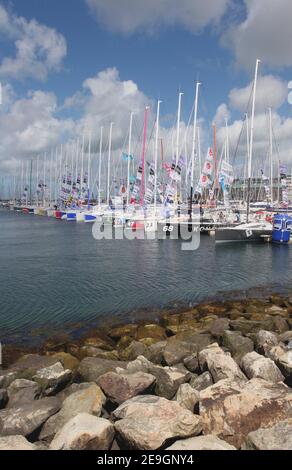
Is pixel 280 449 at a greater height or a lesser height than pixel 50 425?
greater

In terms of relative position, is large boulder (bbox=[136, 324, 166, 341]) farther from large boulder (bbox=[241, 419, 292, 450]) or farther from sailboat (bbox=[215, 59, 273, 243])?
sailboat (bbox=[215, 59, 273, 243])

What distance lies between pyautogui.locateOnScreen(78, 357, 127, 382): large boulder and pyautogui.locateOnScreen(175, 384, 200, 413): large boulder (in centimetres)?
277

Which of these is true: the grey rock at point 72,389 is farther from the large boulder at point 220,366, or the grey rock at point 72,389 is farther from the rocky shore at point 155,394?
the large boulder at point 220,366

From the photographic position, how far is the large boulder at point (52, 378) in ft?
36.2

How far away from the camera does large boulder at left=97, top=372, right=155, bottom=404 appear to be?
9.77 m

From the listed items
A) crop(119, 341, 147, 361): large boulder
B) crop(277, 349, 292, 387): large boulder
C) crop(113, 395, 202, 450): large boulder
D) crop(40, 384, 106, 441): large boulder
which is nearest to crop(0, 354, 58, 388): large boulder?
crop(119, 341, 147, 361): large boulder

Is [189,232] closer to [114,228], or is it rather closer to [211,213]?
[211,213]

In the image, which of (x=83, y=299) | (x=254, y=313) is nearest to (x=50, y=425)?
(x=254, y=313)

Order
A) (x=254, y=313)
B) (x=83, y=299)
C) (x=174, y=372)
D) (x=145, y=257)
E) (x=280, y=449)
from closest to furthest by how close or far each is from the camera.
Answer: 1. (x=280, y=449)
2. (x=174, y=372)
3. (x=254, y=313)
4. (x=83, y=299)
5. (x=145, y=257)

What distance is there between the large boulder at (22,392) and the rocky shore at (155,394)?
0.09 feet

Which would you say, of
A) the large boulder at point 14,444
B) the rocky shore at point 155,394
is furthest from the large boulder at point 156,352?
the large boulder at point 14,444

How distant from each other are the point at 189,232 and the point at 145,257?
20484 millimetres

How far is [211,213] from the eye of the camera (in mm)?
63094

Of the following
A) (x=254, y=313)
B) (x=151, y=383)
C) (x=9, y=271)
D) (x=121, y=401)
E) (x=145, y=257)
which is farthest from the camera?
(x=145, y=257)
